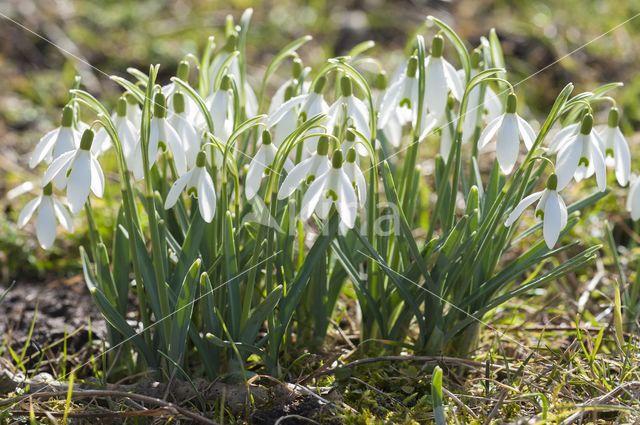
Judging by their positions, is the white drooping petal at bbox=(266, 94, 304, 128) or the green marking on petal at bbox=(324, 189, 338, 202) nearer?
the green marking on petal at bbox=(324, 189, 338, 202)

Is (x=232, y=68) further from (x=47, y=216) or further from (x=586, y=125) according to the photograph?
(x=586, y=125)

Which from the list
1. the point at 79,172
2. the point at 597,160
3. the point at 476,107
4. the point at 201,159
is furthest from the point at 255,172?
the point at 597,160

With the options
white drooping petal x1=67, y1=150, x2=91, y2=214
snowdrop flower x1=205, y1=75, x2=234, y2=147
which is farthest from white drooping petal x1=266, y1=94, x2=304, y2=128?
white drooping petal x1=67, y1=150, x2=91, y2=214

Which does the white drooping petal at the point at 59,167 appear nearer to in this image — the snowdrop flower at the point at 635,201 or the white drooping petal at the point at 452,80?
the white drooping petal at the point at 452,80

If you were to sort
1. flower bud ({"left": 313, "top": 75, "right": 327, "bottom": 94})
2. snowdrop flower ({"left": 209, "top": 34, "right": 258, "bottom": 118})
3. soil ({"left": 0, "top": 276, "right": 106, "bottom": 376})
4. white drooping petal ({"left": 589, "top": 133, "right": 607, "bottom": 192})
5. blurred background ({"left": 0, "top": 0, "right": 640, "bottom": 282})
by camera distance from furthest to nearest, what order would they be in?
blurred background ({"left": 0, "top": 0, "right": 640, "bottom": 282}), soil ({"left": 0, "top": 276, "right": 106, "bottom": 376}), snowdrop flower ({"left": 209, "top": 34, "right": 258, "bottom": 118}), flower bud ({"left": 313, "top": 75, "right": 327, "bottom": 94}), white drooping petal ({"left": 589, "top": 133, "right": 607, "bottom": 192})

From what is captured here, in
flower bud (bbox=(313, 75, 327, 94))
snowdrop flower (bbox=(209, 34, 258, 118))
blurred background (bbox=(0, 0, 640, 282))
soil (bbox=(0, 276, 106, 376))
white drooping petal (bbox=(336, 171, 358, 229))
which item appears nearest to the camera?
white drooping petal (bbox=(336, 171, 358, 229))

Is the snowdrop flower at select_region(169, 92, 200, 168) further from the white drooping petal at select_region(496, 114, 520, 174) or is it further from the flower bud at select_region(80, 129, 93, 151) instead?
the white drooping petal at select_region(496, 114, 520, 174)
